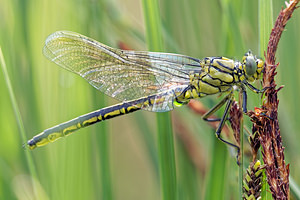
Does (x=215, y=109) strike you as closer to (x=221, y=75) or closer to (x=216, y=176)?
(x=221, y=75)

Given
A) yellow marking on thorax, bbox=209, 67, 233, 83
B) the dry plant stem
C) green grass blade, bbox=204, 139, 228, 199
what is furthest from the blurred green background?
the dry plant stem

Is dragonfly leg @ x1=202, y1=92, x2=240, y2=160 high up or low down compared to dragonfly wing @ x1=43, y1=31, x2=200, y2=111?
down

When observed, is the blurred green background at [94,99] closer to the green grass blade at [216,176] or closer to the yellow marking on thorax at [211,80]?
the green grass blade at [216,176]

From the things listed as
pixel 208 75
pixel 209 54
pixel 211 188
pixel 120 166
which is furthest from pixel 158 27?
pixel 120 166

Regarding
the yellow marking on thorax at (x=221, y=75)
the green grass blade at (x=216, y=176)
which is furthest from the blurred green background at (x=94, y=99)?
the yellow marking on thorax at (x=221, y=75)

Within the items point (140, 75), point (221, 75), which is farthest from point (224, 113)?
point (140, 75)

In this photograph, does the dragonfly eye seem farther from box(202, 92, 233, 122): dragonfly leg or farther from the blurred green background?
box(202, 92, 233, 122): dragonfly leg
